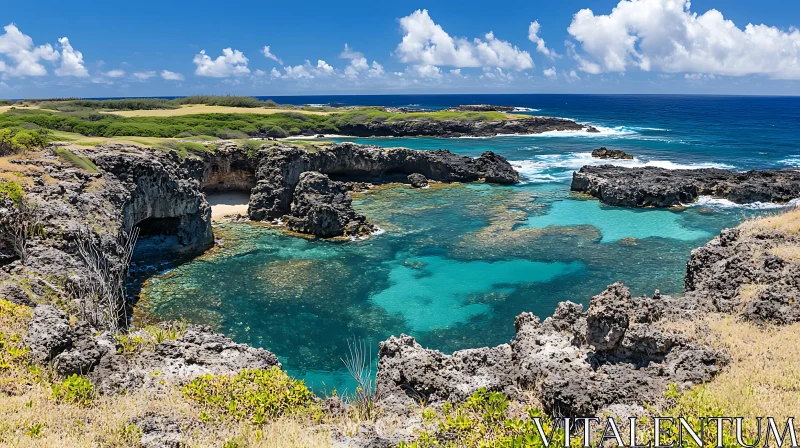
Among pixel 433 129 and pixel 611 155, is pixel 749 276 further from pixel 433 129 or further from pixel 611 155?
pixel 433 129

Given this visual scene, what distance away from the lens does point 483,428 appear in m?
9.90

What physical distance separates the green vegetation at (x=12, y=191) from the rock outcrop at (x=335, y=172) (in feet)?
61.8

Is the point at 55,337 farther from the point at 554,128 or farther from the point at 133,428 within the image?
the point at 554,128

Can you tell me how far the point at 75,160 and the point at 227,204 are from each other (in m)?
18.7

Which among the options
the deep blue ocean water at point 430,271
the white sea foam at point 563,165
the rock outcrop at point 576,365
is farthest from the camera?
the white sea foam at point 563,165

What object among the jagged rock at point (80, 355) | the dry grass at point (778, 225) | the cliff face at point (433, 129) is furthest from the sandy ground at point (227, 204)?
the cliff face at point (433, 129)

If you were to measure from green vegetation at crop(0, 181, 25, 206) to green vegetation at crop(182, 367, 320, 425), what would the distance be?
15.3 meters

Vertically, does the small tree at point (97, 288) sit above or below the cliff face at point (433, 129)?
below

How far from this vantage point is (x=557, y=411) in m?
11.2

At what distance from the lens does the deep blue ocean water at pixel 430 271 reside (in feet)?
77.2

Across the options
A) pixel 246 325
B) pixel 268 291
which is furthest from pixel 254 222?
pixel 246 325

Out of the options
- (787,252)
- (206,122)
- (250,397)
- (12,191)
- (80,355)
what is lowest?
(250,397)

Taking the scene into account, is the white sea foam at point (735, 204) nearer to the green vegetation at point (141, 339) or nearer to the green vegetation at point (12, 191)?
the green vegetation at point (141, 339)

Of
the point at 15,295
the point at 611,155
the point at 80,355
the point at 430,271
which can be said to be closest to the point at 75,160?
the point at 15,295
